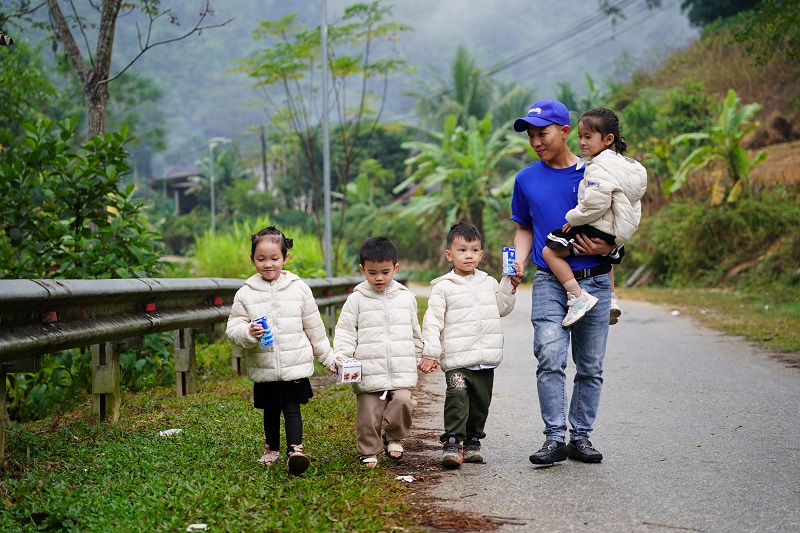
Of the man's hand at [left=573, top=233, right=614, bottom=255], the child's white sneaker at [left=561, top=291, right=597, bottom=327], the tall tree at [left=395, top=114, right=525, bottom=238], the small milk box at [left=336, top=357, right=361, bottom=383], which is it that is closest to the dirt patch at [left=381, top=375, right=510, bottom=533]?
the small milk box at [left=336, top=357, right=361, bottom=383]

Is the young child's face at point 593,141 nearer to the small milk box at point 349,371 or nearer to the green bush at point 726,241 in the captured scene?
the small milk box at point 349,371

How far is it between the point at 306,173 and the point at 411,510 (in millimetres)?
59662

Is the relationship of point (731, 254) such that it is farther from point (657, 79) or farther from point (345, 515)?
point (345, 515)

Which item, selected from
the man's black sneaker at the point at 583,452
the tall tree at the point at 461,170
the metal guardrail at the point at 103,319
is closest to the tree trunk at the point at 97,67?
the metal guardrail at the point at 103,319

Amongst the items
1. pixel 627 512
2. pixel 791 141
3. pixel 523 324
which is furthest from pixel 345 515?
pixel 791 141

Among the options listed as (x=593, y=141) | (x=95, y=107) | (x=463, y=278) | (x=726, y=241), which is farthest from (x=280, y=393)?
(x=726, y=241)

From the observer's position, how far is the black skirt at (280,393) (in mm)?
5383

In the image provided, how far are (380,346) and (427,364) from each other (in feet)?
0.90

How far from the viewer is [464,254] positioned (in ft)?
18.3

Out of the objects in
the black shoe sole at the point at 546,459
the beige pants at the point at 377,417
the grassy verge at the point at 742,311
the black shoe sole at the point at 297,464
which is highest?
the beige pants at the point at 377,417

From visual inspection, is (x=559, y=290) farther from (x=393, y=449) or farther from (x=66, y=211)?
(x=66, y=211)

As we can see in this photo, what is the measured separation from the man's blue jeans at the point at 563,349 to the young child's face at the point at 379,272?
34.3 inches

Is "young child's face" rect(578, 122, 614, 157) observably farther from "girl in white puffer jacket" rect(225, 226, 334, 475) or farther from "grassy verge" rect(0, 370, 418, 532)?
"grassy verge" rect(0, 370, 418, 532)

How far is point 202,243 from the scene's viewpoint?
71.8ft
